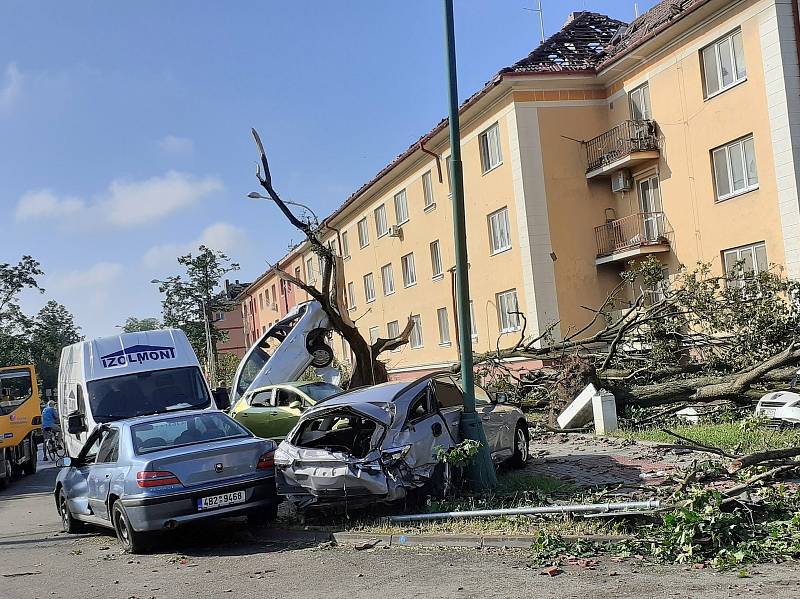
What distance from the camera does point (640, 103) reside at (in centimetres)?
2500

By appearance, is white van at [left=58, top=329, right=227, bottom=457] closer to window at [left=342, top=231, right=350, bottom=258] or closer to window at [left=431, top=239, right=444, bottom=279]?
window at [left=431, top=239, right=444, bottom=279]

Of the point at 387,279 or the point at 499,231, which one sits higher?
the point at 499,231

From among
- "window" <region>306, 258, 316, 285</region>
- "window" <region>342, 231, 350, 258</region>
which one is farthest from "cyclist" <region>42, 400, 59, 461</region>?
"window" <region>306, 258, 316, 285</region>

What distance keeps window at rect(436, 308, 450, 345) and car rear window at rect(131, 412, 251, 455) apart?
75.3 feet

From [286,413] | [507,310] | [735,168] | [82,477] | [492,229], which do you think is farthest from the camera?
[492,229]

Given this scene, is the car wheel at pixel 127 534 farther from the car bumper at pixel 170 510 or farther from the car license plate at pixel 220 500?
the car license plate at pixel 220 500

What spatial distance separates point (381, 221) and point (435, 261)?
19.1ft

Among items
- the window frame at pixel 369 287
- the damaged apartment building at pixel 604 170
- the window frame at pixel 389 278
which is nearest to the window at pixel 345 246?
the window frame at pixel 369 287

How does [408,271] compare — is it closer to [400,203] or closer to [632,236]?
[400,203]

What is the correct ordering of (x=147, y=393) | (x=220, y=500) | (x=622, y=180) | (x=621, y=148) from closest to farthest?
(x=220, y=500)
(x=147, y=393)
(x=621, y=148)
(x=622, y=180)

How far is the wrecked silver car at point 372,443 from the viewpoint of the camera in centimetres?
931

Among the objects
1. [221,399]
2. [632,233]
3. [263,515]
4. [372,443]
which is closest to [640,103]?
[632,233]

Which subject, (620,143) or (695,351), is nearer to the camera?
(695,351)

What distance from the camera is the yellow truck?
20.8 metres
